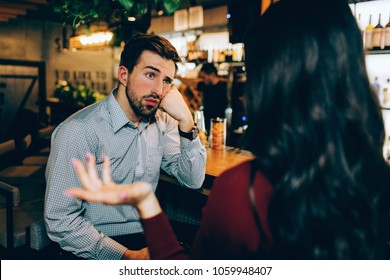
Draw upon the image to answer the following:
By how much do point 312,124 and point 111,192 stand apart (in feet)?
1.64

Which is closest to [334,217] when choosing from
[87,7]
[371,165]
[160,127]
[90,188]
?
[371,165]

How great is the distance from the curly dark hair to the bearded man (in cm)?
93

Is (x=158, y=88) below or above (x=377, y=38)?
below

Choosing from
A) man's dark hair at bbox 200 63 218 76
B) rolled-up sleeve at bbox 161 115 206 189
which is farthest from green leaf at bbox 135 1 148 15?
man's dark hair at bbox 200 63 218 76

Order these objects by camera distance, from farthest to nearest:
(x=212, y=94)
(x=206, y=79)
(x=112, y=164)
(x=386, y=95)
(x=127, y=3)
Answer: (x=206, y=79)
(x=212, y=94)
(x=386, y=95)
(x=127, y=3)
(x=112, y=164)

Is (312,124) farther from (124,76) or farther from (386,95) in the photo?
(386,95)

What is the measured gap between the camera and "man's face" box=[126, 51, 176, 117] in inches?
73.1

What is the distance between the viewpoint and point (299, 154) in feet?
2.71

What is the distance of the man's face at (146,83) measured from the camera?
6.09 feet

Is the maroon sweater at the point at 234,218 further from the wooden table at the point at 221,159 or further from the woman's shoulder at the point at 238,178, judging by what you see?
the wooden table at the point at 221,159

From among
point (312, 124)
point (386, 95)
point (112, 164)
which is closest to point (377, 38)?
point (386, 95)

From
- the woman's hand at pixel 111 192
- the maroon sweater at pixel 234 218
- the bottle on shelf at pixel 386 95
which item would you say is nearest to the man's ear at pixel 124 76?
the woman's hand at pixel 111 192

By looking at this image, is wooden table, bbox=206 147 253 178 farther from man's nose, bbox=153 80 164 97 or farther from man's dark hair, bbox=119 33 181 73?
man's dark hair, bbox=119 33 181 73

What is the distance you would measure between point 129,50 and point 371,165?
1.41 m
